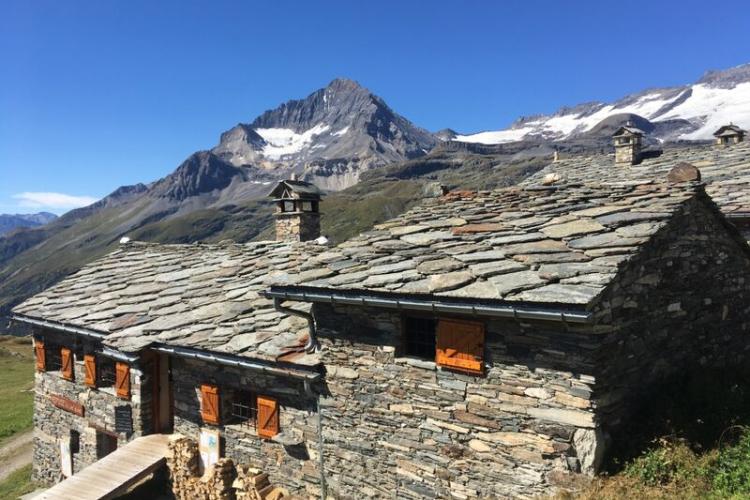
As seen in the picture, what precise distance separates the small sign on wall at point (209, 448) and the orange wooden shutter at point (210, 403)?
0.28m

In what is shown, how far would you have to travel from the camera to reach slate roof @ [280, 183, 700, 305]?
266 inches

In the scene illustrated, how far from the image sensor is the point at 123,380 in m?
13.1

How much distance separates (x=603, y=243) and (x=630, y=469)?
288 centimetres

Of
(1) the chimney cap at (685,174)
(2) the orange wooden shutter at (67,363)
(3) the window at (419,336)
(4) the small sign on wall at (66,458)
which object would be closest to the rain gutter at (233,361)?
(3) the window at (419,336)

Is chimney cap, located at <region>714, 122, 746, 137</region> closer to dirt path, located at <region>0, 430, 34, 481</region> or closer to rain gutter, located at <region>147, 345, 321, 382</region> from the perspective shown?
rain gutter, located at <region>147, 345, 321, 382</region>

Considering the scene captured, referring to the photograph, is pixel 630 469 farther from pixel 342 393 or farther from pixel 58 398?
pixel 58 398

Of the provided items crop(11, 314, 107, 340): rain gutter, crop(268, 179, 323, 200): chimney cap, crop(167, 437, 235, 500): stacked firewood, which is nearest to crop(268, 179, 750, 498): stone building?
crop(167, 437, 235, 500): stacked firewood

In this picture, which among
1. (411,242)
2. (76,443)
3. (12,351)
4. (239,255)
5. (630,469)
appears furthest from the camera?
(12,351)

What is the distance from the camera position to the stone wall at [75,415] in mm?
12742

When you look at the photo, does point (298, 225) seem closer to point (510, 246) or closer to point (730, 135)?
point (510, 246)

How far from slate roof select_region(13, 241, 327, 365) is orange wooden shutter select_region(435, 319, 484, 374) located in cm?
252

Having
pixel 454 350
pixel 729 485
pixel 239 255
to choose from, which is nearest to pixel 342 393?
pixel 454 350

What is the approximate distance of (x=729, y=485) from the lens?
236 inches

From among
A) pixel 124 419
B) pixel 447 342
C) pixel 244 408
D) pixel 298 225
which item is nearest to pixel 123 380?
pixel 124 419
